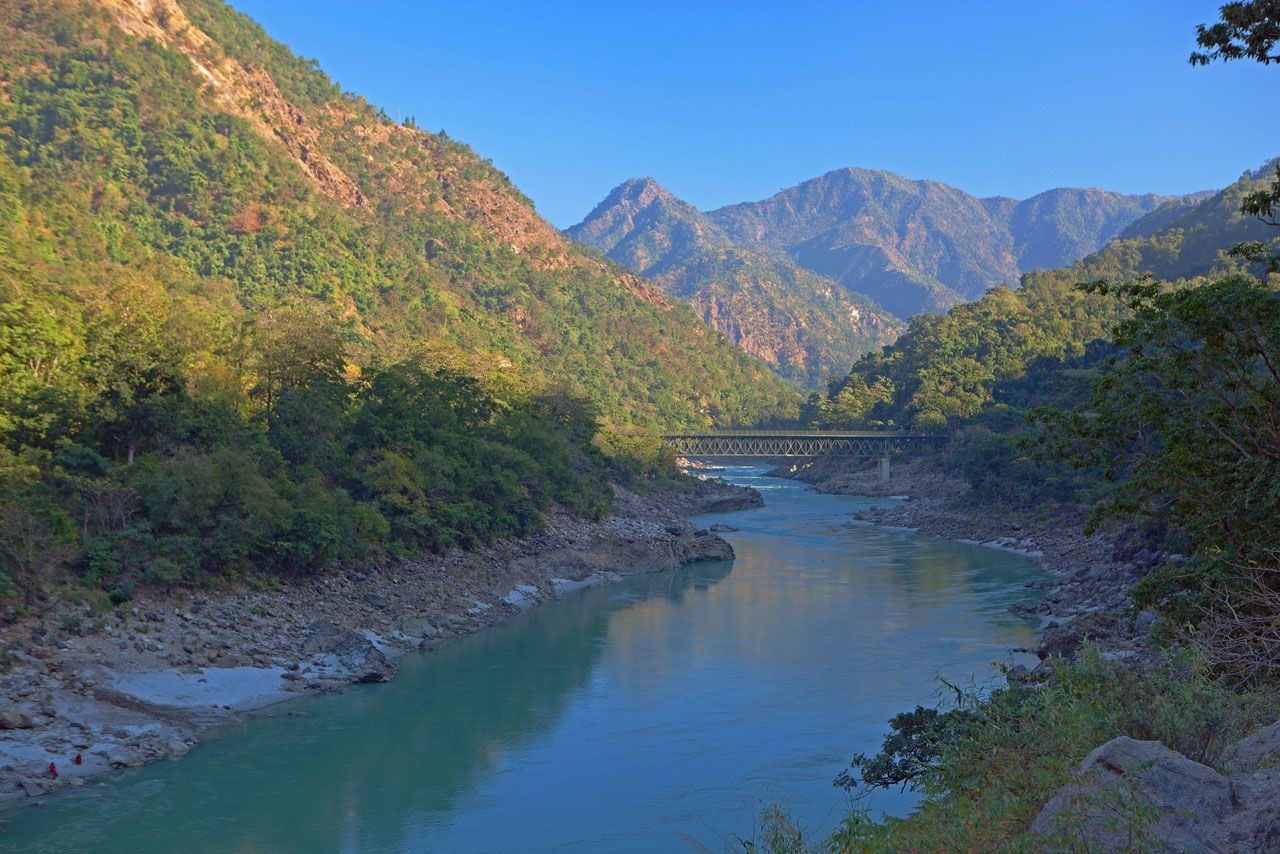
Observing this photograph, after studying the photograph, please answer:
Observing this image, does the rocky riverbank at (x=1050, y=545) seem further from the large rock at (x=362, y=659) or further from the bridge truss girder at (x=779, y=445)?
the large rock at (x=362, y=659)

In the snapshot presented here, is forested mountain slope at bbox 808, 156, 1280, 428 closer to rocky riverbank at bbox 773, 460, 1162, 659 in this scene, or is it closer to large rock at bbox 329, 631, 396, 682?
rocky riverbank at bbox 773, 460, 1162, 659

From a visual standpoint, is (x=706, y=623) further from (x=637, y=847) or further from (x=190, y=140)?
(x=190, y=140)

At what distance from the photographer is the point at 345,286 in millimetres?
89750

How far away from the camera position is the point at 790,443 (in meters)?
86.5

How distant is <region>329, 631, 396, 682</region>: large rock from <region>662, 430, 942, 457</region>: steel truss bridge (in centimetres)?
5640

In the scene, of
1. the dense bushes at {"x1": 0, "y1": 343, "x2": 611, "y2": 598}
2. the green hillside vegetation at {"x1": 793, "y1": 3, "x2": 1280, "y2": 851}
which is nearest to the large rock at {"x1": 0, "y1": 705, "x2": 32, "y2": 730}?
the dense bushes at {"x1": 0, "y1": 343, "x2": 611, "y2": 598}

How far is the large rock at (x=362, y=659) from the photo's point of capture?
2670 cm

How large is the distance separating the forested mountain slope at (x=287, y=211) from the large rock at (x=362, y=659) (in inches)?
784

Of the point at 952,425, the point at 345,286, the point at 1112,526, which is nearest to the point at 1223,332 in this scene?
the point at 1112,526

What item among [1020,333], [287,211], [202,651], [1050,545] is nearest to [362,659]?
A: [202,651]

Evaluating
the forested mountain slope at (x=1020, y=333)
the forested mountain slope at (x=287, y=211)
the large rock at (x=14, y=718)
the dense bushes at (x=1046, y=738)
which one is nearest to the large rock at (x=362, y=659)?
the large rock at (x=14, y=718)

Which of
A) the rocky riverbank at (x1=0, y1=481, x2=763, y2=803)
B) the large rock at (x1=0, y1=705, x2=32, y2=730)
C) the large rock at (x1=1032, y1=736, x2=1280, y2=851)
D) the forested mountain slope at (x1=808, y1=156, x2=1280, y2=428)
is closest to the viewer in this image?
the large rock at (x1=1032, y1=736, x2=1280, y2=851)

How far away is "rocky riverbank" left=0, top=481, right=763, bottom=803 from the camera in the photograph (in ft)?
65.4

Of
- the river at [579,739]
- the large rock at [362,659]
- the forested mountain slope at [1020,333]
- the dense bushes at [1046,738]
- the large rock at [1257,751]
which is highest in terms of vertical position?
the forested mountain slope at [1020,333]
